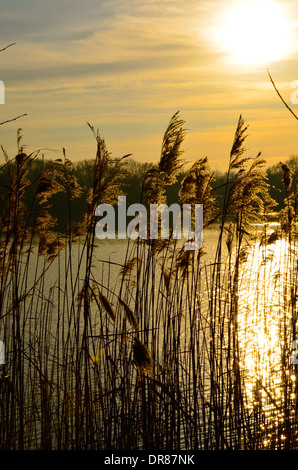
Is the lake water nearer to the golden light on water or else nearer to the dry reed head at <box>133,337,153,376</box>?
the golden light on water

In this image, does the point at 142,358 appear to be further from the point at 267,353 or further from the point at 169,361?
the point at 267,353

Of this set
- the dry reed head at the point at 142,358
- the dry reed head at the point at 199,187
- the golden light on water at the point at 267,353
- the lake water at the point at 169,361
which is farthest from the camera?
Answer: the golden light on water at the point at 267,353

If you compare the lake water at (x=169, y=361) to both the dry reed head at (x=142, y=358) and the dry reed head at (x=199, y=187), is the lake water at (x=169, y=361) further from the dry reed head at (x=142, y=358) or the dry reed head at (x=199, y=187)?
the dry reed head at (x=199, y=187)

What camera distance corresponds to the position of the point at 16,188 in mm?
3840

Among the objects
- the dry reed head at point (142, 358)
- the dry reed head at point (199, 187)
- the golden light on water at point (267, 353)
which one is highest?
the dry reed head at point (199, 187)

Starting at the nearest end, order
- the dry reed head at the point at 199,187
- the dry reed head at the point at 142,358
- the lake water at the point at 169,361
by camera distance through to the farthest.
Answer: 1. the dry reed head at the point at 142,358
2. the lake water at the point at 169,361
3. the dry reed head at the point at 199,187

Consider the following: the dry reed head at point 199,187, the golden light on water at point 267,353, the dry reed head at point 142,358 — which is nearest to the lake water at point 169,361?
the golden light on water at point 267,353

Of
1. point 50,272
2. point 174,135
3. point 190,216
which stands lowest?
point 50,272

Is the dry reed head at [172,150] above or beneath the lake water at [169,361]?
above
